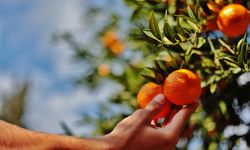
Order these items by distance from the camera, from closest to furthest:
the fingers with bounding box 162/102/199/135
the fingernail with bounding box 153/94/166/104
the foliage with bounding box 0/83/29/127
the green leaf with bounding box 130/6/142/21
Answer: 1. the fingers with bounding box 162/102/199/135
2. the fingernail with bounding box 153/94/166/104
3. the green leaf with bounding box 130/6/142/21
4. the foliage with bounding box 0/83/29/127

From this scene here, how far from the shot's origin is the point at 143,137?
3.14 ft

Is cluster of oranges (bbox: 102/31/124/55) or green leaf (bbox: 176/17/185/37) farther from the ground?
green leaf (bbox: 176/17/185/37)

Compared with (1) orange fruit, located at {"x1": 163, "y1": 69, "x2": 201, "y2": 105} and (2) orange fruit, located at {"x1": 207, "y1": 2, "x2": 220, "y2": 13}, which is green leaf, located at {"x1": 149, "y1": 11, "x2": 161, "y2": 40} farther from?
(2) orange fruit, located at {"x1": 207, "y1": 2, "x2": 220, "y2": 13}

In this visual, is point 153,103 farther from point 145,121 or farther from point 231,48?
point 231,48

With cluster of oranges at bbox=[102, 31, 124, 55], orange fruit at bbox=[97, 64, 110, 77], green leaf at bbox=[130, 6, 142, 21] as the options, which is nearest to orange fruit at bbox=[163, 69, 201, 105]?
green leaf at bbox=[130, 6, 142, 21]

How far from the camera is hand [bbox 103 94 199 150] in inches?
36.6

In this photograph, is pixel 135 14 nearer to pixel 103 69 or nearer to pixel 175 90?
pixel 175 90

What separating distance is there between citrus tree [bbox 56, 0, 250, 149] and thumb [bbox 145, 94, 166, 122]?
0.12ft

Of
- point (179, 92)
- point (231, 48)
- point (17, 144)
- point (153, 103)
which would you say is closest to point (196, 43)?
point (231, 48)

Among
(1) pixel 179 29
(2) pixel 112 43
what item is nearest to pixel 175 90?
(1) pixel 179 29

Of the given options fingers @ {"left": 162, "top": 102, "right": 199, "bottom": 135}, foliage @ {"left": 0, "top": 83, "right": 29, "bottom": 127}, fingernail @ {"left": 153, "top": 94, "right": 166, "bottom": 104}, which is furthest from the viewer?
foliage @ {"left": 0, "top": 83, "right": 29, "bottom": 127}

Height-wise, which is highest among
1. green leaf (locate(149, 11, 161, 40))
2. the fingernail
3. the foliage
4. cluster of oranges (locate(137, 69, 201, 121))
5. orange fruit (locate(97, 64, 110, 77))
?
green leaf (locate(149, 11, 161, 40))

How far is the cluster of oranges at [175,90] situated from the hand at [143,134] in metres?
0.11

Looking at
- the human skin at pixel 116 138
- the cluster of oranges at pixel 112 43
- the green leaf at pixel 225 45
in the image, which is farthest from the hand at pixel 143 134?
the cluster of oranges at pixel 112 43
